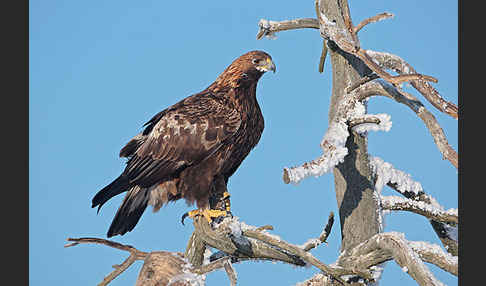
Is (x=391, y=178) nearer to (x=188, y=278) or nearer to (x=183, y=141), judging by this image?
(x=183, y=141)

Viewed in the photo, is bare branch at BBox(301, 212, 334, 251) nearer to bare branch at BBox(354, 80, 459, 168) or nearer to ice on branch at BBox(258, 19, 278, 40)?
bare branch at BBox(354, 80, 459, 168)

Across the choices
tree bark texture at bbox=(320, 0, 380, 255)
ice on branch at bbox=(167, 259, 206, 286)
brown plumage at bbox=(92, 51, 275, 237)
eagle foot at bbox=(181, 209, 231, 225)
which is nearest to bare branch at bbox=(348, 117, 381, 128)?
tree bark texture at bbox=(320, 0, 380, 255)

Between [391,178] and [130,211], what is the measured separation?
240 centimetres

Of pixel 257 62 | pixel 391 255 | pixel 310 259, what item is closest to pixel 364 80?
pixel 257 62

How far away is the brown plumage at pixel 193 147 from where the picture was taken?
5.05 metres

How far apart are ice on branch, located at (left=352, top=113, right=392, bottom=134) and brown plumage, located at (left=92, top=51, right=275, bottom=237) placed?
3.46 ft

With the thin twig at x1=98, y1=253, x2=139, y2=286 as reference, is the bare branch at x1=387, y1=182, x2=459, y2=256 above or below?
above

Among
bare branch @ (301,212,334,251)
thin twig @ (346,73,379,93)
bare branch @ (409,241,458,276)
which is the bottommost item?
bare branch @ (409,241,458,276)

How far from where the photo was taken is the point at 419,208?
4.83 m

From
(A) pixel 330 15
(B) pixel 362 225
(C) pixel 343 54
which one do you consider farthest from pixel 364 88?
(B) pixel 362 225

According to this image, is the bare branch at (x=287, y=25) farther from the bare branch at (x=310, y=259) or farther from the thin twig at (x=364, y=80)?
the bare branch at (x=310, y=259)

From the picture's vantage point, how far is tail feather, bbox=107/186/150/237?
5293 millimetres

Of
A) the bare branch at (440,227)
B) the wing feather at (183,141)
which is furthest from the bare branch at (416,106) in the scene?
the wing feather at (183,141)

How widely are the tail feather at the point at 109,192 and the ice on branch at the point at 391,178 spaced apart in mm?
2168
